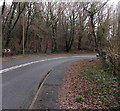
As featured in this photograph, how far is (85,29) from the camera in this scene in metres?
39.6

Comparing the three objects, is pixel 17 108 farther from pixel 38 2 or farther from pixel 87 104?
pixel 38 2

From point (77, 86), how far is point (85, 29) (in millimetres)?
33164

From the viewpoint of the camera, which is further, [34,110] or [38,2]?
[38,2]

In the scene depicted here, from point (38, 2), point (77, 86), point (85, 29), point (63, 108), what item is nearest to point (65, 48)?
point (85, 29)

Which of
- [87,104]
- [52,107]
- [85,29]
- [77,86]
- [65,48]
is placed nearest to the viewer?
[52,107]

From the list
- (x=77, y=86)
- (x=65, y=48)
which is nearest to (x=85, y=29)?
(x=65, y=48)

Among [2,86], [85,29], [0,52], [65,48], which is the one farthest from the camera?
[65,48]

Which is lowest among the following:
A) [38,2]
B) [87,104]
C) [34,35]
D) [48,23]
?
[87,104]

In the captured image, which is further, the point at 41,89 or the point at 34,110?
the point at 41,89

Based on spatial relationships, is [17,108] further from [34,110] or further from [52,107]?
[52,107]

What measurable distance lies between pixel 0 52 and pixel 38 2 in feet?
44.1

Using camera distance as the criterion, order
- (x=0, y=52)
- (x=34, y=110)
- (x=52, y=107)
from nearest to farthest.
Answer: (x=34, y=110)
(x=52, y=107)
(x=0, y=52)

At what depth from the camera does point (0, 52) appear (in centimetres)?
2300

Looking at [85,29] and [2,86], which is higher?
[85,29]
